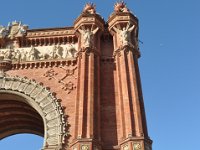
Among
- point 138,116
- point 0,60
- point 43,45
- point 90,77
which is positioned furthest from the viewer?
point 43,45

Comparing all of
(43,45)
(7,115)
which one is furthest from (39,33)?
(7,115)

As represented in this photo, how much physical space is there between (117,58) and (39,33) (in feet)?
14.3

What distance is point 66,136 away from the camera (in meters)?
11.8

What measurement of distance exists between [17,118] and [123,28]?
19.8 ft

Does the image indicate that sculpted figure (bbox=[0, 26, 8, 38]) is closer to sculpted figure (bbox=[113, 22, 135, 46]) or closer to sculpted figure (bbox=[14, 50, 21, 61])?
sculpted figure (bbox=[14, 50, 21, 61])

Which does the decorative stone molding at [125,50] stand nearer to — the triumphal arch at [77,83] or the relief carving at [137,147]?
the triumphal arch at [77,83]

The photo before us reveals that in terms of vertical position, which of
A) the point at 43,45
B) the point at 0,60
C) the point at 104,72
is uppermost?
the point at 43,45

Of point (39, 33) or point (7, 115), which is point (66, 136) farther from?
point (39, 33)

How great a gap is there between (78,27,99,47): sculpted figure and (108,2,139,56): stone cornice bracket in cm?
82

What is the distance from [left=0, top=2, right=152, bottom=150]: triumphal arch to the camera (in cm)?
1162

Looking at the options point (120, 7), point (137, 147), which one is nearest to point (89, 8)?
point (120, 7)

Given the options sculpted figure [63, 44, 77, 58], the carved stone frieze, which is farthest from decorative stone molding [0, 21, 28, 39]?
sculpted figure [63, 44, 77, 58]

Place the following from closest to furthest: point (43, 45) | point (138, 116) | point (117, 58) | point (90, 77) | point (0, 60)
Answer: point (138, 116)
point (90, 77)
point (117, 58)
point (0, 60)
point (43, 45)

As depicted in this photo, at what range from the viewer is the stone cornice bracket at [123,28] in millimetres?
14401
